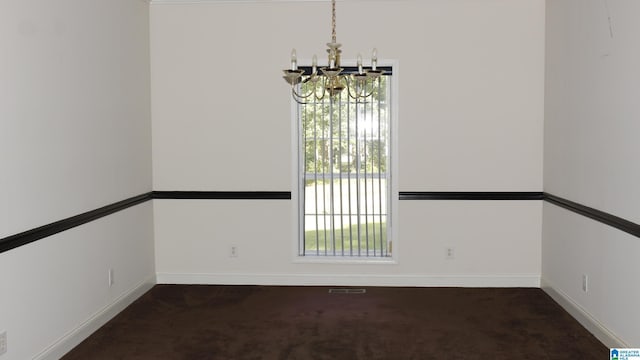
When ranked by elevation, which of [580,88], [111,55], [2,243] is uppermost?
[111,55]

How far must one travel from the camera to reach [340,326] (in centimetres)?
447

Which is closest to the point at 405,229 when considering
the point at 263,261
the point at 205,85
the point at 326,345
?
the point at 263,261

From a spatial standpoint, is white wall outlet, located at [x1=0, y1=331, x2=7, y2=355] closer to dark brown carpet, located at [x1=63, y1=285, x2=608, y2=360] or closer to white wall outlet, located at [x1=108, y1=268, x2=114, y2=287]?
dark brown carpet, located at [x1=63, y1=285, x2=608, y2=360]

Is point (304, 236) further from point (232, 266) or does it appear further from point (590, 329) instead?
point (590, 329)

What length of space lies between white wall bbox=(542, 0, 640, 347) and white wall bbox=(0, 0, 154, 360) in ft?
11.4

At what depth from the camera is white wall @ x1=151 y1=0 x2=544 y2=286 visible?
215 inches

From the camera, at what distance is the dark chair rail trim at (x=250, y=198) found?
11.7 feet

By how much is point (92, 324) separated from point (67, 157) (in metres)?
1.22

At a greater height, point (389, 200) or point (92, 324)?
point (389, 200)

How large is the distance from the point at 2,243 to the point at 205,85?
9.04 ft

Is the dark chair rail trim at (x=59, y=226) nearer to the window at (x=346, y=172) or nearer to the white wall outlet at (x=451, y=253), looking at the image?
the window at (x=346, y=172)

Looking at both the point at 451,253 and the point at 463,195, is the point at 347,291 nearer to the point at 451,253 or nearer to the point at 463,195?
the point at 451,253

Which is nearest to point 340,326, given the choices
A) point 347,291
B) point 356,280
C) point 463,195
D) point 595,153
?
point 347,291

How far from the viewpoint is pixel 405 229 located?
18.4 ft
